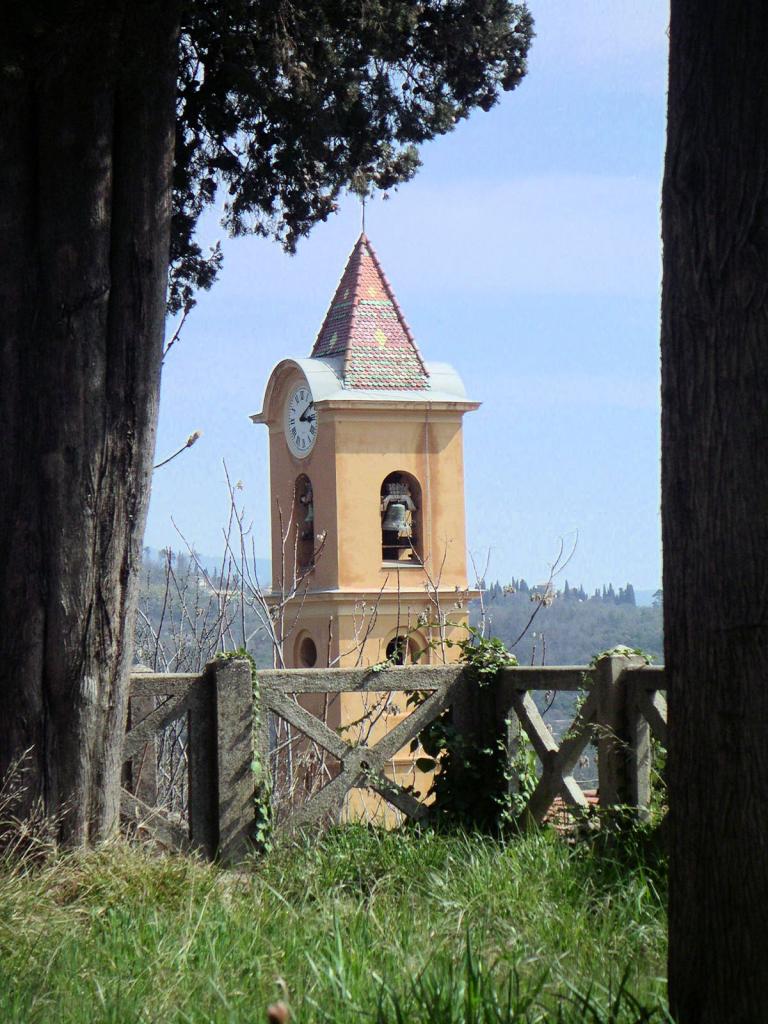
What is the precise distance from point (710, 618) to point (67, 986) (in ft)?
7.87

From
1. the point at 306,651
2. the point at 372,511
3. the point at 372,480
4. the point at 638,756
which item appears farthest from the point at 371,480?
the point at 638,756

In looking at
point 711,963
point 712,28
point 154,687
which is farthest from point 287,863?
point 712,28

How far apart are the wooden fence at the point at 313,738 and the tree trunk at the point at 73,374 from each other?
88 centimetres

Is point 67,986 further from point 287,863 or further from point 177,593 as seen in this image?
point 177,593

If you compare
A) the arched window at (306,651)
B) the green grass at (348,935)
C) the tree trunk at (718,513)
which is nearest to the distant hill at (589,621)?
the arched window at (306,651)

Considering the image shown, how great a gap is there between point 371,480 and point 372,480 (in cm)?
3

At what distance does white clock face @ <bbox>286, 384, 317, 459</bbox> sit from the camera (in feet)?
133

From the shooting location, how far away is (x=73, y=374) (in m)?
6.27

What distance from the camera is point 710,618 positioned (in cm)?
356

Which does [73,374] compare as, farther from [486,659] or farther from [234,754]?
[486,659]

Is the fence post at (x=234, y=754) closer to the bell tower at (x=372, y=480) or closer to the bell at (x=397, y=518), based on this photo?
the bell tower at (x=372, y=480)

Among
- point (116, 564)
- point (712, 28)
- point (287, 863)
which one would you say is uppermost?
point (712, 28)

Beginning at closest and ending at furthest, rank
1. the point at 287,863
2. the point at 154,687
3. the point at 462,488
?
the point at 287,863, the point at 154,687, the point at 462,488

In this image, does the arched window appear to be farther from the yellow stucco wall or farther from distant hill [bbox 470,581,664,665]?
distant hill [bbox 470,581,664,665]
